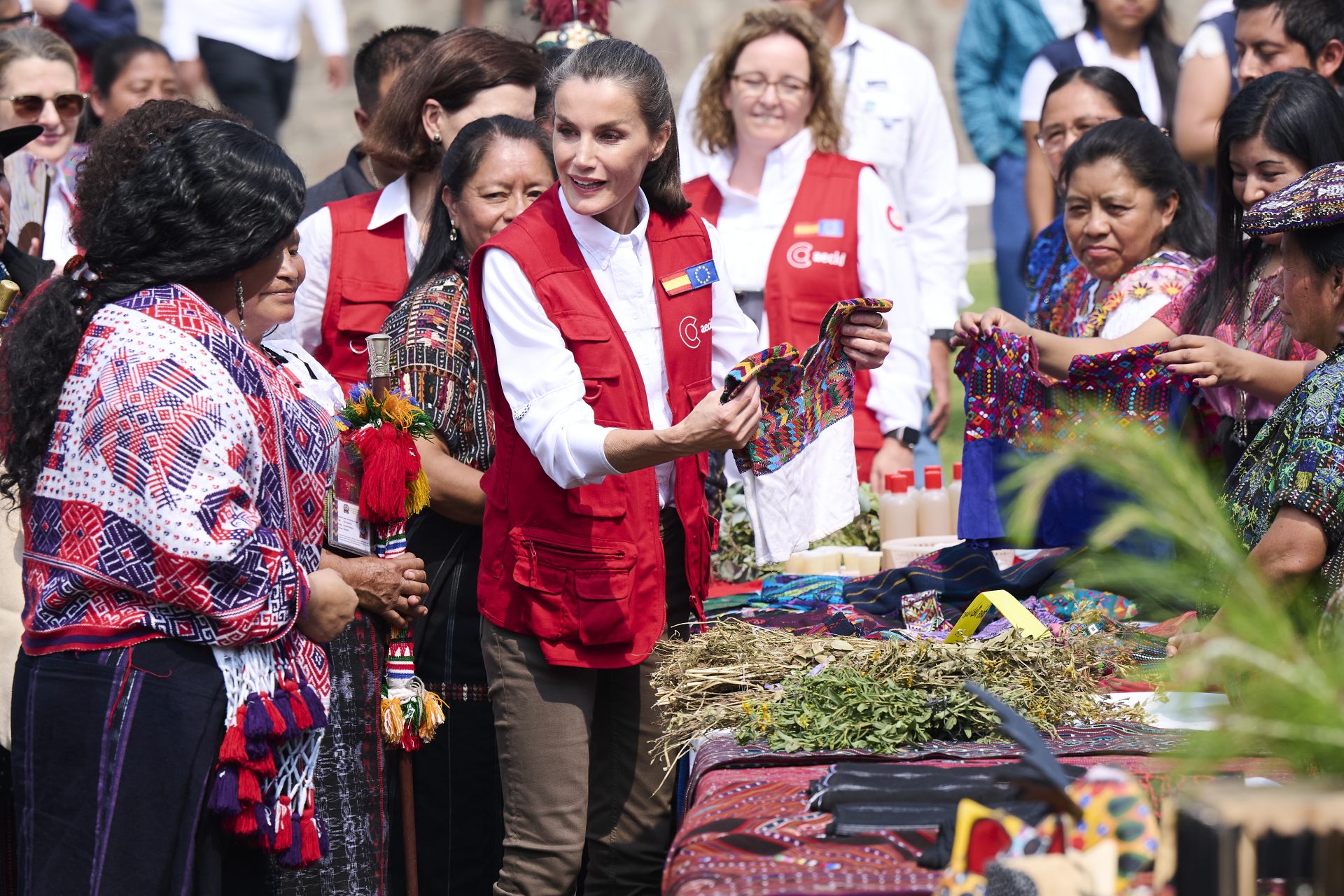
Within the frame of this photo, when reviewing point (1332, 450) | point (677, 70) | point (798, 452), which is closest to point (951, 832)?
point (1332, 450)

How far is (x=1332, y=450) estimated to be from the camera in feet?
8.77

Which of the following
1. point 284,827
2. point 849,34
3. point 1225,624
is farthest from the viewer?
point 849,34

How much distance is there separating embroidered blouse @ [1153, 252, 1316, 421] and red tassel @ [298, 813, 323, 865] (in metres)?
2.32

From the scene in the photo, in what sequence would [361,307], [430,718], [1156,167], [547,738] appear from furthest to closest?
[361,307] < [1156,167] < [430,718] < [547,738]

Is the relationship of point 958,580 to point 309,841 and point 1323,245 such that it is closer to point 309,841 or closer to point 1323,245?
point 1323,245

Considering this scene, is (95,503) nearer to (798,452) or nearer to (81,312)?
(81,312)

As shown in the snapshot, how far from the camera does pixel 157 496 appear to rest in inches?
100.0

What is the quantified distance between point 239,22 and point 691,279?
527cm

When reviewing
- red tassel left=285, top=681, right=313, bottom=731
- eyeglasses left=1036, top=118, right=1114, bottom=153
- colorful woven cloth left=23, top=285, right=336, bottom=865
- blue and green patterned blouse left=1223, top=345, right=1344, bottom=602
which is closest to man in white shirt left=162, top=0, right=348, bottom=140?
eyeglasses left=1036, top=118, right=1114, bottom=153

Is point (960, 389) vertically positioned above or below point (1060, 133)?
below

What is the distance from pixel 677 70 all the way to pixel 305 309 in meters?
6.93

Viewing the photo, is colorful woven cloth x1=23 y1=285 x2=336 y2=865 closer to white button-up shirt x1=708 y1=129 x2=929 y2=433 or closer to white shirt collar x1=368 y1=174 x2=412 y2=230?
white shirt collar x1=368 y1=174 x2=412 y2=230

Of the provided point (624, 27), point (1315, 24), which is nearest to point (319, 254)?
point (1315, 24)

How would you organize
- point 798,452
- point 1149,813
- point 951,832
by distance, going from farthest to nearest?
point 798,452 < point 951,832 < point 1149,813
